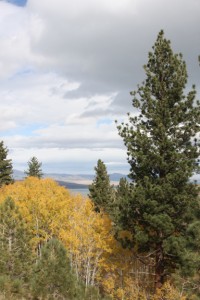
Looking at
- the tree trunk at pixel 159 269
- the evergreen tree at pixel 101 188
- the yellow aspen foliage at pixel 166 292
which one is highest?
the evergreen tree at pixel 101 188

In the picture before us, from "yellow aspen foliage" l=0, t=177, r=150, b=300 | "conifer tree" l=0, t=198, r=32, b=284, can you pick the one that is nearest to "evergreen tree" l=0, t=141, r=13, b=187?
"yellow aspen foliage" l=0, t=177, r=150, b=300

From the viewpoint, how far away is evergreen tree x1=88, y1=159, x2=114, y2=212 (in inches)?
2283

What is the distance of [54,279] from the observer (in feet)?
60.2

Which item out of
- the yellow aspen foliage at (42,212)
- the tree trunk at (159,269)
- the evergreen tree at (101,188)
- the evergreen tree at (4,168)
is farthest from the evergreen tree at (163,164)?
the evergreen tree at (4,168)

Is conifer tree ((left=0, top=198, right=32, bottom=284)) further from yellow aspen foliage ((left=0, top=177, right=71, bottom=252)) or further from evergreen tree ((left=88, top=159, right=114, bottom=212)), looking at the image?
evergreen tree ((left=88, top=159, right=114, bottom=212))

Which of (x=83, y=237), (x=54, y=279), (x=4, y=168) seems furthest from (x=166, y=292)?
(x=4, y=168)

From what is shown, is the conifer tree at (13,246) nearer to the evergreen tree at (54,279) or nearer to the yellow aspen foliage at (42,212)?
the evergreen tree at (54,279)

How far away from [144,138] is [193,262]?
8.23 metres

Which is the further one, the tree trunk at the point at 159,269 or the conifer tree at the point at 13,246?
the conifer tree at the point at 13,246

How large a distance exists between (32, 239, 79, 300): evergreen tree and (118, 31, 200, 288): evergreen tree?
16.3 feet

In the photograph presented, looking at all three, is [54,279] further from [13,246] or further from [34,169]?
[34,169]

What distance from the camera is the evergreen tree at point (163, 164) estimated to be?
822 inches

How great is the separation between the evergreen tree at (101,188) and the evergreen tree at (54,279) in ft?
126

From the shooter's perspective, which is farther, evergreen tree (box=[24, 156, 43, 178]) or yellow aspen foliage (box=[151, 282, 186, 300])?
evergreen tree (box=[24, 156, 43, 178])
